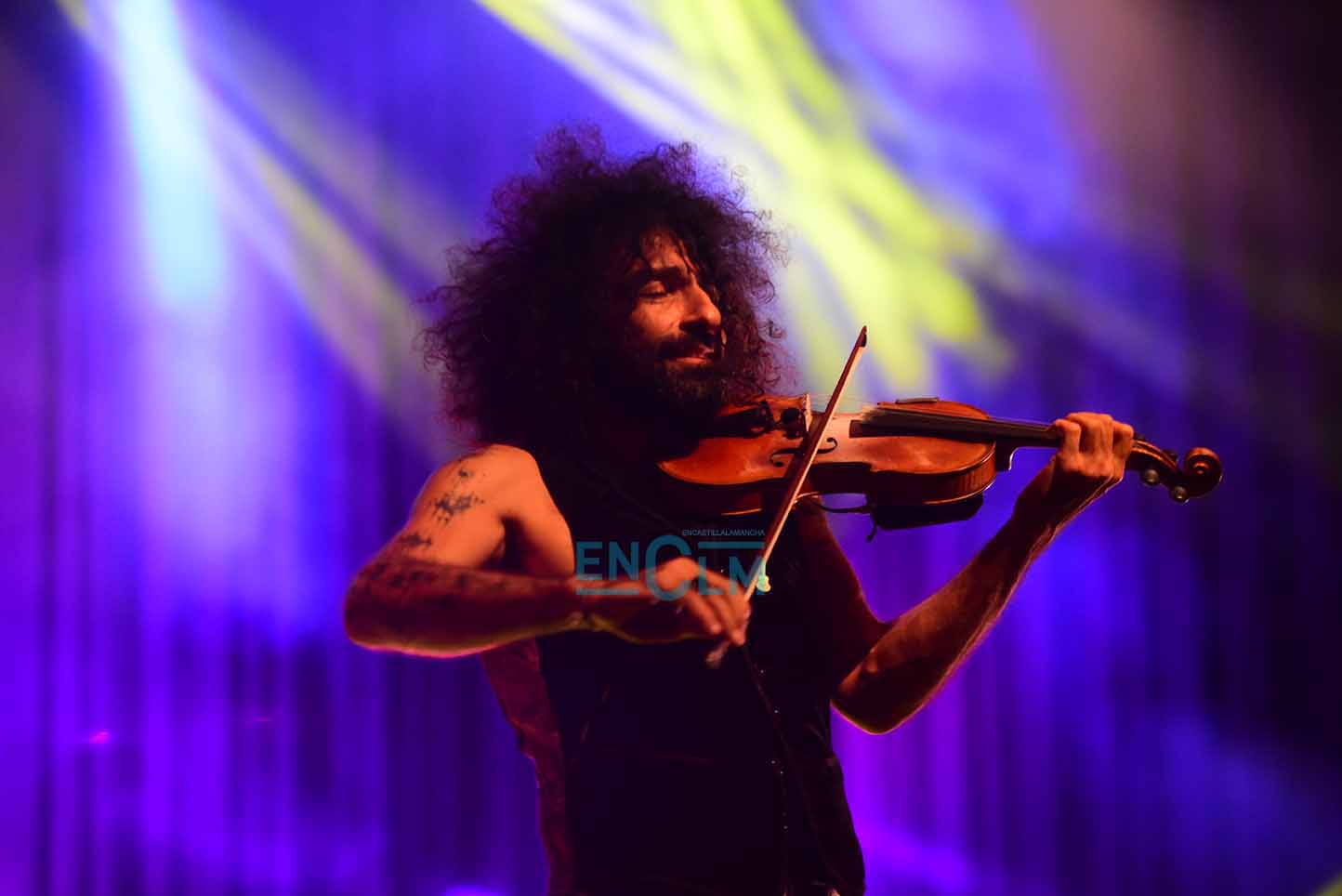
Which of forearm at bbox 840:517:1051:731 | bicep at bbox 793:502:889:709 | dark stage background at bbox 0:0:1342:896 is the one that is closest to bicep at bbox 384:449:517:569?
bicep at bbox 793:502:889:709

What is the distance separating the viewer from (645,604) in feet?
3.95

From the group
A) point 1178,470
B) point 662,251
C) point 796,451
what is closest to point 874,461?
point 796,451

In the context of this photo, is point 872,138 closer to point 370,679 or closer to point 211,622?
point 370,679

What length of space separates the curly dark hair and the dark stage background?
1.30 meters

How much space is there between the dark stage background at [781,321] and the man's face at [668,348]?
68.6 inches

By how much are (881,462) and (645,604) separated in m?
0.77

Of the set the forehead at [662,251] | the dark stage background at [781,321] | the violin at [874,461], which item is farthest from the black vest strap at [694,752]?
the dark stage background at [781,321]

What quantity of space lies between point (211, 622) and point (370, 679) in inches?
21.1

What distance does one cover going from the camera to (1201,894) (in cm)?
345

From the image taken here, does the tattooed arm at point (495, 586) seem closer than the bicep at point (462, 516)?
Yes

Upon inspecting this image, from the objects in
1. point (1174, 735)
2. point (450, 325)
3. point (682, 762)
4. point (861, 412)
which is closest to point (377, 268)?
point (450, 325)

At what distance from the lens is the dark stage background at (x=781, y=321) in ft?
11.5

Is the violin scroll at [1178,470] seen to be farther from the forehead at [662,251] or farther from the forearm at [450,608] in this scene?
the forearm at [450,608]

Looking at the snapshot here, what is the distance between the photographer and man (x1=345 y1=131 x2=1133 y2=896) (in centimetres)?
138
